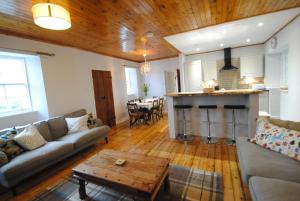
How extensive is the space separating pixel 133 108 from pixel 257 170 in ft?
14.0

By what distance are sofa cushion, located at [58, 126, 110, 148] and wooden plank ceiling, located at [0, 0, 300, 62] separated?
218 centimetres

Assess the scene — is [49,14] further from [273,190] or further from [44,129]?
[273,190]

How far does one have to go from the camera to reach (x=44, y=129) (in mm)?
3076

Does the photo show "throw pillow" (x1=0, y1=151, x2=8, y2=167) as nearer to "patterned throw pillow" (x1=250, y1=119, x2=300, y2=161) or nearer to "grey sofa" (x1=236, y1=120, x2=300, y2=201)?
"grey sofa" (x1=236, y1=120, x2=300, y2=201)

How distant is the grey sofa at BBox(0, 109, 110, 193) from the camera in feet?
6.79

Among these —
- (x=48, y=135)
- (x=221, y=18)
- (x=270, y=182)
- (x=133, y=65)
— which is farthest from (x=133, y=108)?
(x=270, y=182)

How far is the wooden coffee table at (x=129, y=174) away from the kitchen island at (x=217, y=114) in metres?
1.92

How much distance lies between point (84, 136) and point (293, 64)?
4.93 metres

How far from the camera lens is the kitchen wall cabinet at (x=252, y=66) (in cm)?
525

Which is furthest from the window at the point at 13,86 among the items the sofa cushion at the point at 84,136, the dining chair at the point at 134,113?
the dining chair at the point at 134,113

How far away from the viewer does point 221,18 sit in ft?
9.52

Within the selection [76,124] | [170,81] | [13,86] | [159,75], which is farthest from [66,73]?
[170,81]

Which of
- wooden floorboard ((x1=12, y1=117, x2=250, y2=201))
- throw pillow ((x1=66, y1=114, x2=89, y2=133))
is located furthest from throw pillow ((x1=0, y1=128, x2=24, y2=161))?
throw pillow ((x1=66, y1=114, x2=89, y2=133))

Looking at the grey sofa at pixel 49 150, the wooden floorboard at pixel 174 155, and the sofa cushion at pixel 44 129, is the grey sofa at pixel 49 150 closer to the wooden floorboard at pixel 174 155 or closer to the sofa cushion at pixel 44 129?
the sofa cushion at pixel 44 129
